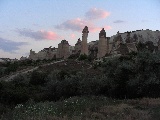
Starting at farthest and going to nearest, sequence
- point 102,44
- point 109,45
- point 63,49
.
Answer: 1. point 63,49
2. point 109,45
3. point 102,44

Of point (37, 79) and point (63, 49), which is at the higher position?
point (63, 49)

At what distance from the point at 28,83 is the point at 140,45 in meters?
56.1

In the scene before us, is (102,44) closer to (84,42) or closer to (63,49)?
(84,42)

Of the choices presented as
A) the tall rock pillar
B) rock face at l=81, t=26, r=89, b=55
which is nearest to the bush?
rock face at l=81, t=26, r=89, b=55

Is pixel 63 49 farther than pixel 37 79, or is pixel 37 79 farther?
pixel 63 49

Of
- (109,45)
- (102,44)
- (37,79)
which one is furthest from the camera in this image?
(109,45)

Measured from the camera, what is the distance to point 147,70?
25828 mm

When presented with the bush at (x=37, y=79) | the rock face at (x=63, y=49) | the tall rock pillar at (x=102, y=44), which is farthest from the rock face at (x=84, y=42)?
the bush at (x=37, y=79)

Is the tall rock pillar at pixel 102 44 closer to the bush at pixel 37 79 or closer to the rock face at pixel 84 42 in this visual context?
the rock face at pixel 84 42

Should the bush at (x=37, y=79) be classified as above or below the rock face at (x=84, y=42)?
below

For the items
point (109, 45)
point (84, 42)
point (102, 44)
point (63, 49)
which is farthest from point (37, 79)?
point (63, 49)

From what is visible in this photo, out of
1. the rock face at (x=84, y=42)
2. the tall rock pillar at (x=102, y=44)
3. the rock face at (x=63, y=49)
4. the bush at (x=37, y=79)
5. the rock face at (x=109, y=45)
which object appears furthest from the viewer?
the rock face at (x=63, y=49)

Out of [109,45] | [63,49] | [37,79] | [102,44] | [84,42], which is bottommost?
[37,79]

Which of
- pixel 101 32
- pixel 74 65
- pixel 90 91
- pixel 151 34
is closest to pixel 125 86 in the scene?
pixel 90 91
